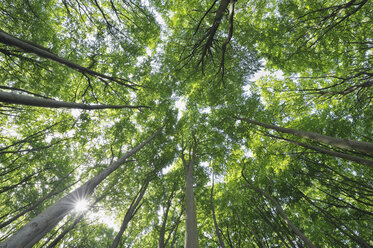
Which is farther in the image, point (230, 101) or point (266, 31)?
point (230, 101)

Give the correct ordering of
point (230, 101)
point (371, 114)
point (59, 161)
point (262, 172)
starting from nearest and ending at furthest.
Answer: point (371, 114)
point (230, 101)
point (262, 172)
point (59, 161)

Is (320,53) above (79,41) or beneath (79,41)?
above

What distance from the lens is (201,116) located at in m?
10.2

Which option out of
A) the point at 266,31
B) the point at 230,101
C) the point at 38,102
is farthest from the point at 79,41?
the point at 266,31

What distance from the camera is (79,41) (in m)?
6.50

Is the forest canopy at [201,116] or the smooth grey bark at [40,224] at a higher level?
the forest canopy at [201,116]

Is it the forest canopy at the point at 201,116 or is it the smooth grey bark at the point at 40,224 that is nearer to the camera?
the smooth grey bark at the point at 40,224

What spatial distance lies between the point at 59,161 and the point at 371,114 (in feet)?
61.3

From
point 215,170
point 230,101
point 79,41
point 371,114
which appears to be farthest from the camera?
point 215,170

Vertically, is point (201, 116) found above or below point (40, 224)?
above

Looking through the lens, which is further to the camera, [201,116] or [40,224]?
[201,116]

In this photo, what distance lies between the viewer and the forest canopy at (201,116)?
633 centimetres

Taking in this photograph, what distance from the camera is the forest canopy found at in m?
6.33

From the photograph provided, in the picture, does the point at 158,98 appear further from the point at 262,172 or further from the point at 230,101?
the point at 262,172
